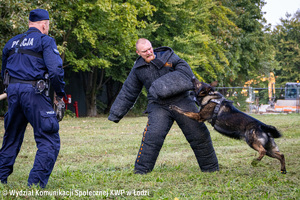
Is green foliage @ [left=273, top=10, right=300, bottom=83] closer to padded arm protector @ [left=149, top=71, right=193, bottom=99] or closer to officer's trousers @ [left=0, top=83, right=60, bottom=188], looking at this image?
padded arm protector @ [left=149, top=71, right=193, bottom=99]

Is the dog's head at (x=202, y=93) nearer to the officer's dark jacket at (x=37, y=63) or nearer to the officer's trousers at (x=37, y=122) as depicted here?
the officer's dark jacket at (x=37, y=63)

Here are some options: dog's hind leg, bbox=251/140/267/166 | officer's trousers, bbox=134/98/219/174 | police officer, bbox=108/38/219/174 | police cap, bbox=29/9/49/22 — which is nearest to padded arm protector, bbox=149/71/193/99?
police officer, bbox=108/38/219/174

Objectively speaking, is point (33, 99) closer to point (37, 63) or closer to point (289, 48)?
point (37, 63)

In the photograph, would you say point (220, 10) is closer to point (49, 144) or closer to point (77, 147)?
point (77, 147)

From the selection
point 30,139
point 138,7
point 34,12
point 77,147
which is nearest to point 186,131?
point 34,12

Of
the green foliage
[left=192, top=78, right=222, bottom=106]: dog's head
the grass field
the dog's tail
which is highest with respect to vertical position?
[left=192, top=78, right=222, bottom=106]: dog's head

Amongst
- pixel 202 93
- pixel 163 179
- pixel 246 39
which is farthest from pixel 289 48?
pixel 163 179

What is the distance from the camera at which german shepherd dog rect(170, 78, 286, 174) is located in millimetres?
5465

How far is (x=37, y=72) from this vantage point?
4.59m

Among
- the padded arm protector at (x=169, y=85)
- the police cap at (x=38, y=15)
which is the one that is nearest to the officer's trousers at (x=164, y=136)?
the padded arm protector at (x=169, y=85)

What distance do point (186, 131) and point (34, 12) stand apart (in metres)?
2.62

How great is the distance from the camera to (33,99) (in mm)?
4520

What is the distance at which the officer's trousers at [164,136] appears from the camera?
5.60 metres

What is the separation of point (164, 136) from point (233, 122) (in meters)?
1.02
